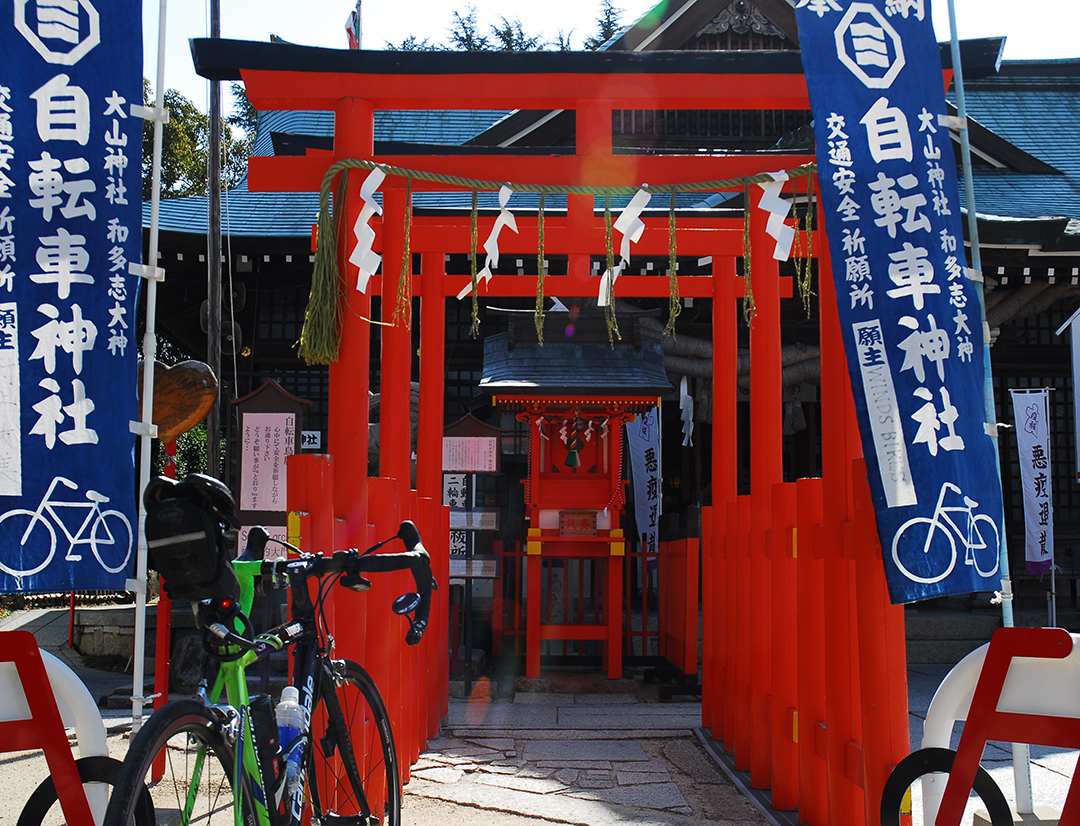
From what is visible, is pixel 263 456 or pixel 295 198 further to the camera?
pixel 295 198

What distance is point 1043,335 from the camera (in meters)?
10.7

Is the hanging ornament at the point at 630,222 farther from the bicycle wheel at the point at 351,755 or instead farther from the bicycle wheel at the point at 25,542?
the bicycle wheel at the point at 25,542

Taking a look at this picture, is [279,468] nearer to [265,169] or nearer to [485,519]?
[485,519]

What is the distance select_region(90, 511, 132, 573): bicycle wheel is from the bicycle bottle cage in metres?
0.70

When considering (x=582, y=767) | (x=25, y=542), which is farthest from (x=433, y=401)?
(x=25, y=542)

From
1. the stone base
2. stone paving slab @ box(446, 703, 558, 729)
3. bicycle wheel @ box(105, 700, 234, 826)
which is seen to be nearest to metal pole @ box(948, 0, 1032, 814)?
the stone base

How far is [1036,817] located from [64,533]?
10.7 ft

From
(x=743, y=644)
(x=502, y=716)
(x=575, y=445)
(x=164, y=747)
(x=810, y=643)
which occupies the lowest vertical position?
(x=502, y=716)

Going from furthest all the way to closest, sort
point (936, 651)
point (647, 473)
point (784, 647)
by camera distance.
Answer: point (647, 473), point (936, 651), point (784, 647)

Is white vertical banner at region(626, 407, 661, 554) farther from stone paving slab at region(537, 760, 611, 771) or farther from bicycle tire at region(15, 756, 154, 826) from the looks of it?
bicycle tire at region(15, 756, 154, 826)

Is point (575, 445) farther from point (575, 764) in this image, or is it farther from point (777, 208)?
point (777, 208)

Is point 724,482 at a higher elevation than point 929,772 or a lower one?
higher

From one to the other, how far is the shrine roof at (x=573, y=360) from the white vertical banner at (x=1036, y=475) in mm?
4048

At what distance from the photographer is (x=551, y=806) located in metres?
4.21
